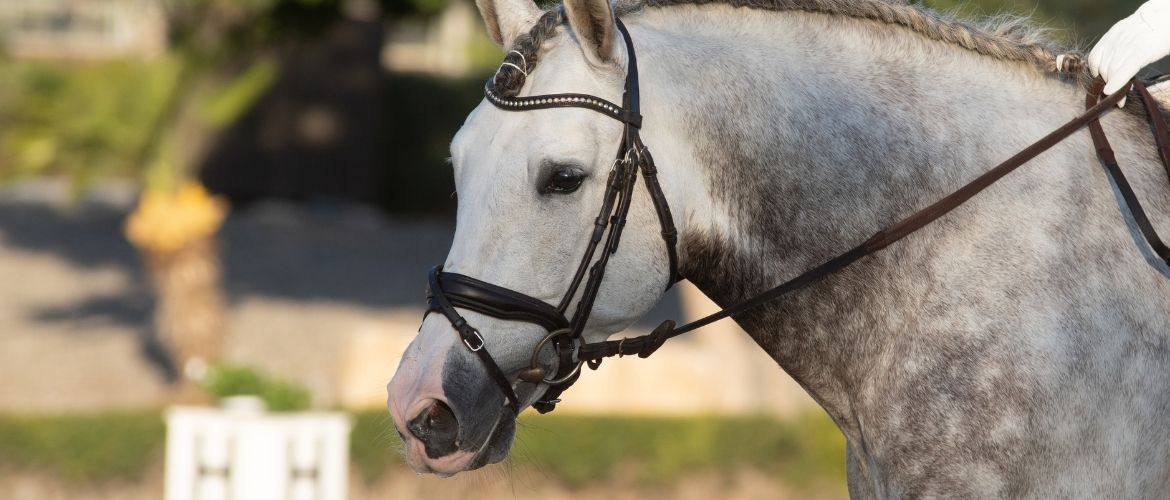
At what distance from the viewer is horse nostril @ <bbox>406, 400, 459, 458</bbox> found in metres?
2.53

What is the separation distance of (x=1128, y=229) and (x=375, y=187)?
20.6 metres

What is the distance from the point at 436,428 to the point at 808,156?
1.00 meters

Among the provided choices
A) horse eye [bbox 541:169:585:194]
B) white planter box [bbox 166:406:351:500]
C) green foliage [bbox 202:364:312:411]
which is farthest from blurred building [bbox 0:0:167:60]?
horse eye [bbox 541:169:585:194]

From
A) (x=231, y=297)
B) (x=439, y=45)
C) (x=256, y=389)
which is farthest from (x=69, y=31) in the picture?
(x=256, y=389)

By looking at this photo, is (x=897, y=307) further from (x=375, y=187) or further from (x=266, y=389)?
(x=375, y=187)

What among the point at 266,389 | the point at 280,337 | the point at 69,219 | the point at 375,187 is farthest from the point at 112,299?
the point at 266,389

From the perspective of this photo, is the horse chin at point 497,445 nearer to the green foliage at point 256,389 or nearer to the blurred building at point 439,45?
the green foliage at point 256,389

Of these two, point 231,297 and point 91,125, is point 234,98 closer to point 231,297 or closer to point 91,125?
point 91,125

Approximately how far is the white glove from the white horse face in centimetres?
106

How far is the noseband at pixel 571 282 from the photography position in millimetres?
2555

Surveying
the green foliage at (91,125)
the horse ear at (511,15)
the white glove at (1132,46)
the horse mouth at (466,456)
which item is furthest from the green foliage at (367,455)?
the white glove at (1132,46)

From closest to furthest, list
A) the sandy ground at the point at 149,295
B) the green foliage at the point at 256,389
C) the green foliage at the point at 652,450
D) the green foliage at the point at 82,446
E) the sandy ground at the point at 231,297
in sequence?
1. the green foliage at the point at 256,389
2. the green foliage at the point at 82,446
3. the green foliage at the point at 652,450
4. the sandy ground at the point at 231,297
5. the sandy ground at the point at 149,295

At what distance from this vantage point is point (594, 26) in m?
2.61

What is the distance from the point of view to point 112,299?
16141 mm
